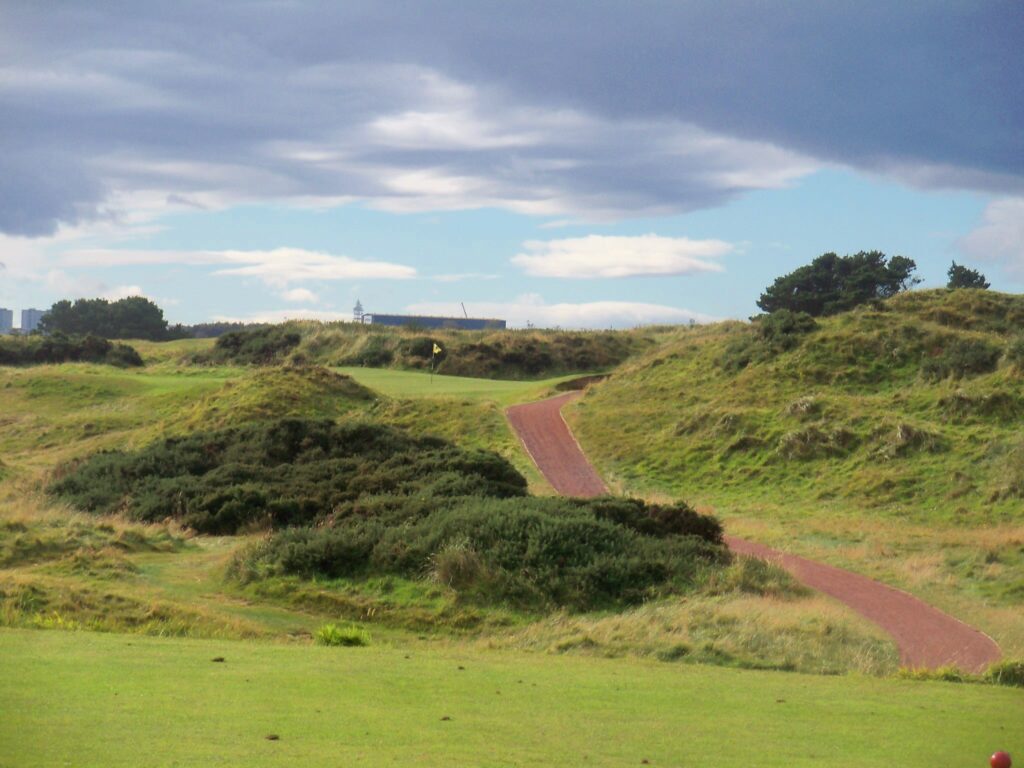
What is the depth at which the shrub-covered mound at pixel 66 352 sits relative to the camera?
7775cm

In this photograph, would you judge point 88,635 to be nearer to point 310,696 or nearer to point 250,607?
point 310,696

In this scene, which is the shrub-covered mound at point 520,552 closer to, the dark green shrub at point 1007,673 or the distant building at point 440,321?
the dark green shrub at point 1007,673

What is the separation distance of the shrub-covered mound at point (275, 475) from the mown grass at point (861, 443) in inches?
306

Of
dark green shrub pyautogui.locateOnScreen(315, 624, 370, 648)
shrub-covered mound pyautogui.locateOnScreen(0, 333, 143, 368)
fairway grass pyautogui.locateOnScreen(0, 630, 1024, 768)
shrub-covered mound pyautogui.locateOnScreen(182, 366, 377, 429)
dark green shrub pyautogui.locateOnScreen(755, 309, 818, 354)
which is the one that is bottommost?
dark green shrub pyautogui.locateOnScreen(315, 624, 370, 648)

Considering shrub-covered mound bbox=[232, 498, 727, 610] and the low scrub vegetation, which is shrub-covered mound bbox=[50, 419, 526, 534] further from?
the low scrub vegetation

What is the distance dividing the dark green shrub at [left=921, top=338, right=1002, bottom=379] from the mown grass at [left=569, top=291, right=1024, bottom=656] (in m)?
0.08

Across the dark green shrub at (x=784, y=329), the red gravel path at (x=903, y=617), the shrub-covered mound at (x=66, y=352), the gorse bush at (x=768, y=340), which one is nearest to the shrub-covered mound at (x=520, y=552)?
the red gravel path at (x=903, y=617)

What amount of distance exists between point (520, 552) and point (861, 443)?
20.7 m

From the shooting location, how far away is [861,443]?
37531mm

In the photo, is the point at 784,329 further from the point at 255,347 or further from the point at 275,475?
the point at 255,347

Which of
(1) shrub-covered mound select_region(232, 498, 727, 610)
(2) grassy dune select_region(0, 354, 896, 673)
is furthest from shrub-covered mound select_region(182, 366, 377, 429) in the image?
(1) shrub-covered mound select_region(232, 498, 727, 610)

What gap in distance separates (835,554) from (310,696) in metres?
18.8

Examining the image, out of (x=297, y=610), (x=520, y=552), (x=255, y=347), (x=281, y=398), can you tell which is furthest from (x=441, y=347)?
(x=297, y=610)

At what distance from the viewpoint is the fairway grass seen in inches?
268
